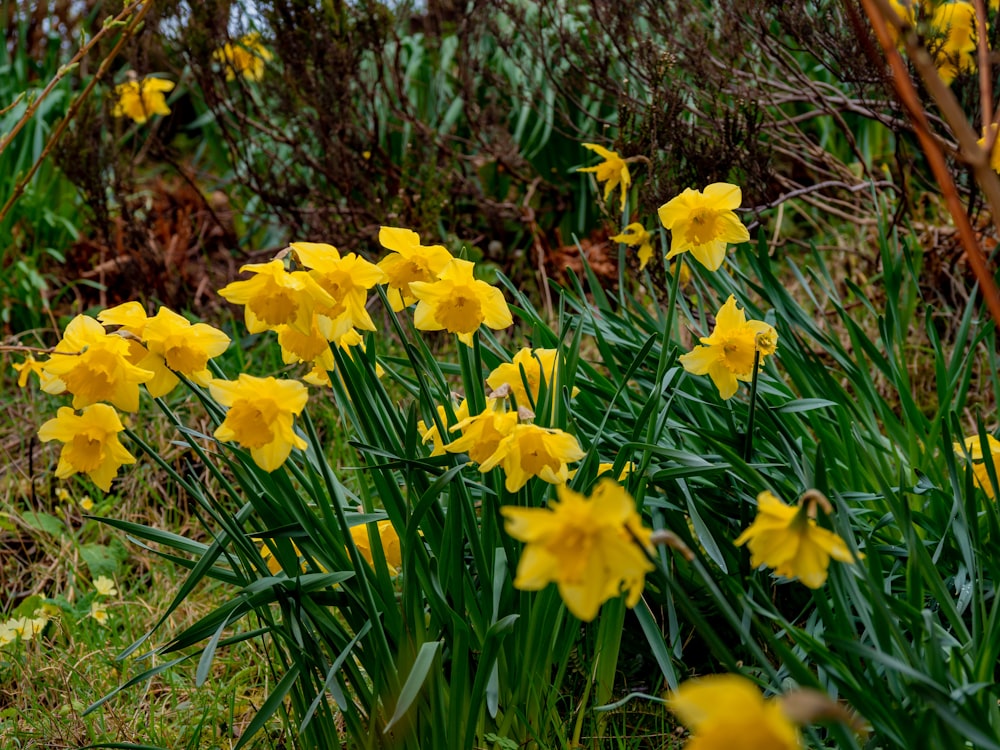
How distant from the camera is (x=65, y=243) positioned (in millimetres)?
4301

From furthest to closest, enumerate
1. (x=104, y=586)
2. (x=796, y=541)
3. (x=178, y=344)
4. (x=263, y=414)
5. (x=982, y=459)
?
(x=104, y=586) < (x=982, y=459) < (x=178, y=344) < (x=263, y=414) < (x=796, y=541)

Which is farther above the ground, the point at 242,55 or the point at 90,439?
the point at 242,55

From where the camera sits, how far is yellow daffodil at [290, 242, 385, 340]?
4.47 ft

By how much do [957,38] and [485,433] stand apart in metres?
2.23

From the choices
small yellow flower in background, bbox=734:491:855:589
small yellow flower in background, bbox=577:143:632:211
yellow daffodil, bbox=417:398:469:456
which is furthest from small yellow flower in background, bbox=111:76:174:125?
small yellow flower in background, bbox=734:491:855:589

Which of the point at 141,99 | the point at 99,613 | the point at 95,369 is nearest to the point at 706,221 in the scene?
the point at 95,369

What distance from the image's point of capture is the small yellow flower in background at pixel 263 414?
1.25 metres

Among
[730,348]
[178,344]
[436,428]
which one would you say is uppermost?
[178,344]

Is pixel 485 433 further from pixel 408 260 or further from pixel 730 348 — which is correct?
pixel 730 348

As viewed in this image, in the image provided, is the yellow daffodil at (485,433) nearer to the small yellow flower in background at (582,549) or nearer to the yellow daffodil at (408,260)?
the yellow daffodil at (408,260)

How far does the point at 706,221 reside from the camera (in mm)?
1548

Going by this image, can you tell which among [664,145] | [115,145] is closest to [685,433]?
[664,145]

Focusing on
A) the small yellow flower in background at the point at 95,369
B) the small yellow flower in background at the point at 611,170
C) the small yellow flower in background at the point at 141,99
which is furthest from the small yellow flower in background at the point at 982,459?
the small yellow flower in background at the point at 141,99

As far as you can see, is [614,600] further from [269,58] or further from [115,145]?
[269,58]
